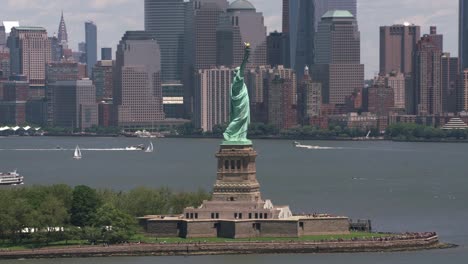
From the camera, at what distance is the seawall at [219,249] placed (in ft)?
248

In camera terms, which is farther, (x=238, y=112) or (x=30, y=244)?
(x=238, y=112)

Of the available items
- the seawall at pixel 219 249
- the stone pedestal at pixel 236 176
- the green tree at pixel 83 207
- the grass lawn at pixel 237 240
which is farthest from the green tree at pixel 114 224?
the stone pedestal at pixel 236 176

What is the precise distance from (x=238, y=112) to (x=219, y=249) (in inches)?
318

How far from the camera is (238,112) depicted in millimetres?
82938

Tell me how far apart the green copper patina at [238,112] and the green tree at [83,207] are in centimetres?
596

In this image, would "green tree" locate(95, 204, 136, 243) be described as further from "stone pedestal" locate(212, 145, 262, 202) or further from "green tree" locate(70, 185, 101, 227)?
"stone pedestal" locate(212, 145, 262, 202)

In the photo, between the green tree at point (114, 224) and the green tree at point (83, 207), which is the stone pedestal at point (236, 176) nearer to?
the green tree at point (114, 224)

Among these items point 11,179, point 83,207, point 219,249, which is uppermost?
point 83,207

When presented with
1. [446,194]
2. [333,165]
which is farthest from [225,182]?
[333,165]

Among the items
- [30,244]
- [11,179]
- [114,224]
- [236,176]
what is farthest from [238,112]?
[11,179]

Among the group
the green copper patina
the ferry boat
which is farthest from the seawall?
the ferry boat

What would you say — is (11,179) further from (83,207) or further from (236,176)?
(236,176)

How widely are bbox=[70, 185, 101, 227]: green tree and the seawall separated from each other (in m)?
4.44

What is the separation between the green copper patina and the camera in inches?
3246
